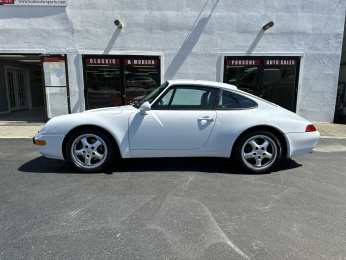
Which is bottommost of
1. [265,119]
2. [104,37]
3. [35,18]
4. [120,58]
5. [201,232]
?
[201,232]

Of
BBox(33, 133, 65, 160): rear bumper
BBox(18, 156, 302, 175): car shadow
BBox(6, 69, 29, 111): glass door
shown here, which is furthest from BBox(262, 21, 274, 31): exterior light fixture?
BBox(6, 69, 29, 111): glass door

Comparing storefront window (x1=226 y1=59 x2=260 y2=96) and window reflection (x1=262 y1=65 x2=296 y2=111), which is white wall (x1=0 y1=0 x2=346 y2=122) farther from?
window reflection (x1=262 y1=65 x2=296 y2=111)

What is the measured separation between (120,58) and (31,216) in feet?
23.3

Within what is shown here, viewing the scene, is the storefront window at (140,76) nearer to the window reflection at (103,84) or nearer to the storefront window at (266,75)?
→ the window reflection at (103,84)

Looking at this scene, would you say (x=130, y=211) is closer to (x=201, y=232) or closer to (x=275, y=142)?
(x=201, y=232)

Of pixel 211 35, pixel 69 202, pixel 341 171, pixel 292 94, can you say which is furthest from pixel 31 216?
pixel 292 94

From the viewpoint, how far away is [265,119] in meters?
3.90

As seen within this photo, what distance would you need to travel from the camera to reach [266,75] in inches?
359

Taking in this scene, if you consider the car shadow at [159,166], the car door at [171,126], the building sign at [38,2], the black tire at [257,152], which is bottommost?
the car shadow at [159,166]

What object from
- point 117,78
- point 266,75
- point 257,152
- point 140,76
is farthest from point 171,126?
point 266,75

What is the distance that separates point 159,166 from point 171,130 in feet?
2.70

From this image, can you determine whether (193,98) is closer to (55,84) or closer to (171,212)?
(171,212)

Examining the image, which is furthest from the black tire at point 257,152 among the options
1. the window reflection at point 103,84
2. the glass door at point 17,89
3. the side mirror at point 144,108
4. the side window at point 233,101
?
the glass door at point 17,89

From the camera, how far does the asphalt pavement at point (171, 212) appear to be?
7.03 feet
